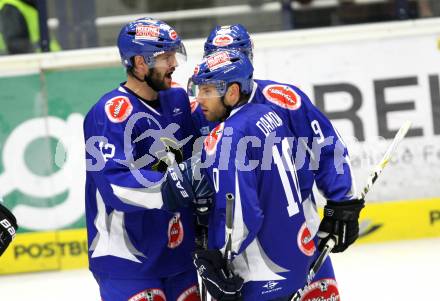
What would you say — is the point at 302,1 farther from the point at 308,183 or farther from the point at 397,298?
the point at 308,183

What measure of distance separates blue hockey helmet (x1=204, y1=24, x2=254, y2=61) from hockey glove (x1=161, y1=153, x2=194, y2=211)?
3.22 feet

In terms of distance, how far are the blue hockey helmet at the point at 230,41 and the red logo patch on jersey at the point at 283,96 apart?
630 mm

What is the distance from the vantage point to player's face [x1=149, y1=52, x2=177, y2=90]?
3537mm

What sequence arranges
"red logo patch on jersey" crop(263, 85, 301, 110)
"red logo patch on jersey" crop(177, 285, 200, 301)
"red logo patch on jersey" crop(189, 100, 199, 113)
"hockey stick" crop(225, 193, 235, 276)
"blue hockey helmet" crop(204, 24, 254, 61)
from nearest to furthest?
1. "hockey stick" crop(225, 193, 235, 276)
2. "red logo patch on jersey" crop(263, 85, 301, 110)
3. "red logo patch on jersey" crop(177, 285, 200, 301)
4. "red logo patch on jersey" crop(189, 100, 199, 113)
5. "blue hockey helmet" crop(204, 24, 254, 61)

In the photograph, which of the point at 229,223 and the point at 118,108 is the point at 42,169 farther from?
the point at 229,223

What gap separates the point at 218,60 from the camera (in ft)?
10.5

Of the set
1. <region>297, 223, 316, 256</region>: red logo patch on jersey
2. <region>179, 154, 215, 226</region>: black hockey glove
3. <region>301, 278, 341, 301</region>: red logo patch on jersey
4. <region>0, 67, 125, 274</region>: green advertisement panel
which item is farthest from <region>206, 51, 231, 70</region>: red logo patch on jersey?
<region>0, 67, 125, 274</region>: green advertisement panel

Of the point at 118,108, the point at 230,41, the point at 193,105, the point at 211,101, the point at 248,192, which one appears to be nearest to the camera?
the point at 248,192

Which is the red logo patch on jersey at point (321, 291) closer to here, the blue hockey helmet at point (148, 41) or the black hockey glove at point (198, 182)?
the black hockey glove at point (198, 182)

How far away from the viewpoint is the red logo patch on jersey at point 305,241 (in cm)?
320

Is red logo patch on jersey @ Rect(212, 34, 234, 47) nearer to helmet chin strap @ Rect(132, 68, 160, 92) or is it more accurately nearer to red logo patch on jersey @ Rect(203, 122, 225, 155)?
helmet chin strap @ Rect(132, 68, 160, 92)

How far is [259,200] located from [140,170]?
484mm

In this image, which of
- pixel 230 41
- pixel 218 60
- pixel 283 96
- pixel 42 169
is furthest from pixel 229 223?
pixel 42 169

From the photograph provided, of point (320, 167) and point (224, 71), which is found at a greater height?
point (224, 71)
